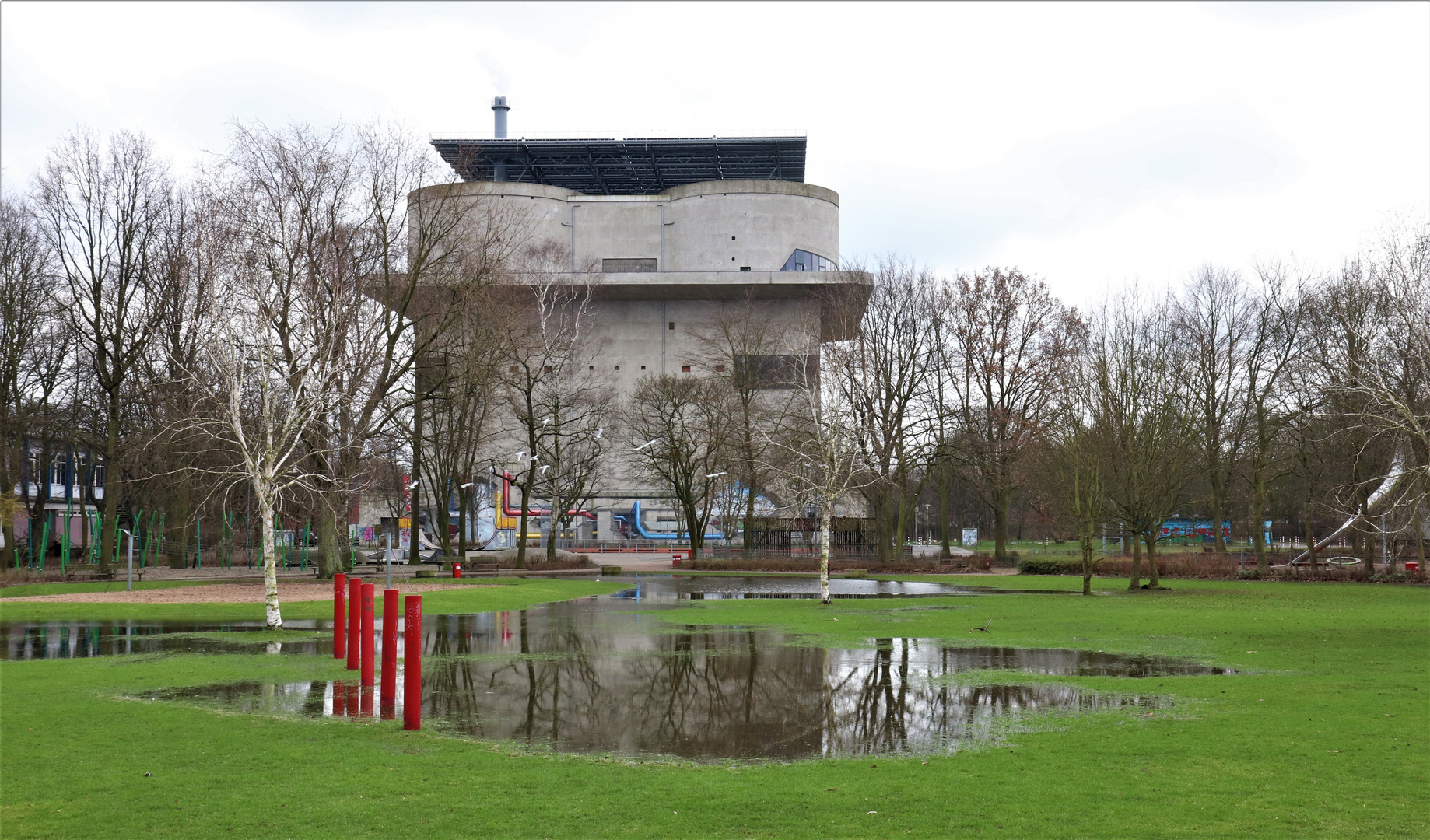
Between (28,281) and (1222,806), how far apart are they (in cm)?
5225

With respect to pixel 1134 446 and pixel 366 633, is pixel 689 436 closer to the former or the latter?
pixel 1134 446

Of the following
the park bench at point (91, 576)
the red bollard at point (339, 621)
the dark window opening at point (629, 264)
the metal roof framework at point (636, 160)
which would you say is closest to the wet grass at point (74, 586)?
the park bench at point (91, 576)

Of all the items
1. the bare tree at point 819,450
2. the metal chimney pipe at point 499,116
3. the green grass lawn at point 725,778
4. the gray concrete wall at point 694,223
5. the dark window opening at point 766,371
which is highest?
the metal chimney pipe at point 499,116

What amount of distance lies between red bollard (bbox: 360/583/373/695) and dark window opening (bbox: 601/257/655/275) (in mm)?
A: 72484

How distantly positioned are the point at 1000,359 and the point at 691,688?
42.9 metres

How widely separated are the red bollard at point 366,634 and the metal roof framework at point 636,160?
7293cm

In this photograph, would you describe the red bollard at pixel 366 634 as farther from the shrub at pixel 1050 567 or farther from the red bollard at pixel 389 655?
the shrub at pixel 1050 567

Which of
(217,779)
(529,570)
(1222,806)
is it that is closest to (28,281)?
(529,570)

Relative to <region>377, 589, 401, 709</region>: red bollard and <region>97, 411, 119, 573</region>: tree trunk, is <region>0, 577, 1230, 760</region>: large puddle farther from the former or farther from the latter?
<region>97, 411, 119, 573</region>: tree trunk

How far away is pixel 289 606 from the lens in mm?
28016

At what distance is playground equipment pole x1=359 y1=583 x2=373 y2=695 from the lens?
15.3 metres

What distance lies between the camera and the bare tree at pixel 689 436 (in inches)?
2290

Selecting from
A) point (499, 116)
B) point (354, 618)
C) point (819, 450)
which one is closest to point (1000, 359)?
point (819, 450)

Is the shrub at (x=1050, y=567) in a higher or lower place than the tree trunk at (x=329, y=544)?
lower
